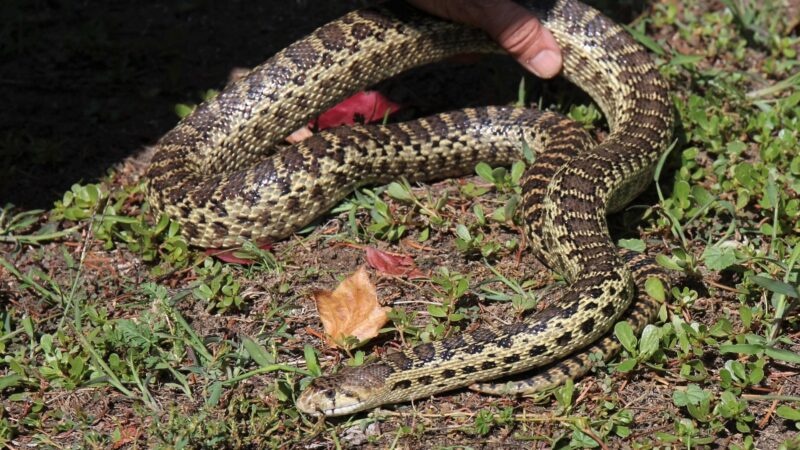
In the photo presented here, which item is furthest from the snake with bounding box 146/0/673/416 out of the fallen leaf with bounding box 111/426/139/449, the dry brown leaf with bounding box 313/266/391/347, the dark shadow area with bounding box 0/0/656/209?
the fallen leaf with bounding box 111/426/139/449

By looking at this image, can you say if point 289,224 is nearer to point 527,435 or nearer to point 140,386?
point 140,386

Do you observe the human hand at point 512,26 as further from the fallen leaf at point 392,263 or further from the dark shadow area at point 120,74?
the fallen leaf at point 392,263

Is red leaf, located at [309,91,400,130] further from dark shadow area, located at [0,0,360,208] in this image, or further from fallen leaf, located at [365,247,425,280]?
fallen leaf, located at [365,247,425,280]

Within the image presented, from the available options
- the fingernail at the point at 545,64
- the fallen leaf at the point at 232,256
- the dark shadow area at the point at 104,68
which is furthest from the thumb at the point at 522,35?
the fallen leaf at the point at 232,256

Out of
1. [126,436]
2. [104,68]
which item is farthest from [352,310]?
[104,68]

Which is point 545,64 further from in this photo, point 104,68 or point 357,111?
point 104,68

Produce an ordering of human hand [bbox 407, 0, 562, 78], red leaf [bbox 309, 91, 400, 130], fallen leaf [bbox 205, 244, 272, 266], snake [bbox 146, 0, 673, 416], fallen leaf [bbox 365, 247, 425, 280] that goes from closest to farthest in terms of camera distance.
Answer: snake [bbox 146, 0, 673, 416]
fallen leaf [bbox 365, 247, 425, 280]
fallen leaf [bbox 205, 244, 272, 266]
human hand [bbox 407, 0, 562, 78]
red leaf [bbox 309, 91, 400, 130]
